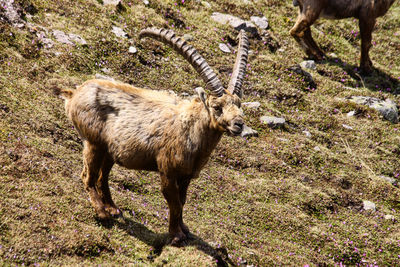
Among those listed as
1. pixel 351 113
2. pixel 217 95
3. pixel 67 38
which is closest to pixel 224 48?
pixel 351 113

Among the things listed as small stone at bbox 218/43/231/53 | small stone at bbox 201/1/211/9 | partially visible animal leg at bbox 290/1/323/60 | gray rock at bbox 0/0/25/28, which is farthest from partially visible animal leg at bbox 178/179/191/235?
small stone at bbox 201/1/211/9

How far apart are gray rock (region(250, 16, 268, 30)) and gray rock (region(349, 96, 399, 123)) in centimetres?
489

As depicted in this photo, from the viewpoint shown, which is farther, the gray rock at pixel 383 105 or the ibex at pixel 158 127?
the gray rock at pixel 383 105

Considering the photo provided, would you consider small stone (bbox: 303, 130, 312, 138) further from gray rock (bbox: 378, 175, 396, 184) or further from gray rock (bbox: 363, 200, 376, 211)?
gray rock (bbox: 363, 200, 376, 211)

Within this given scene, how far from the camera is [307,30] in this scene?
627 inches

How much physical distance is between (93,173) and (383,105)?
37.2ft

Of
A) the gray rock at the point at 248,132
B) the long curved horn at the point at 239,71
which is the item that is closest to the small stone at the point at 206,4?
the gray rock at the point at 248,132

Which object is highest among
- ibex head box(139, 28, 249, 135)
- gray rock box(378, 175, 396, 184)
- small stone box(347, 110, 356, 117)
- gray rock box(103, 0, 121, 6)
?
ibex head box(139, 28, 249, 135)

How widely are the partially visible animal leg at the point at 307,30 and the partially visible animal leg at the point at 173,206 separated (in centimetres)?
1103

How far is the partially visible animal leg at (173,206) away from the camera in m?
6.75

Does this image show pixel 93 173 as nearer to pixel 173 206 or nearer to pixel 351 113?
pixel 173 206

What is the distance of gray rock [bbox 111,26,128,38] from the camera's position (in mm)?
13508

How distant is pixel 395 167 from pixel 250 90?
5221mm

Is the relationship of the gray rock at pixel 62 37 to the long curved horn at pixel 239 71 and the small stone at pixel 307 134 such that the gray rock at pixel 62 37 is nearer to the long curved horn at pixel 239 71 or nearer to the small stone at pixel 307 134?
the long curved horn at pixel 239 71
